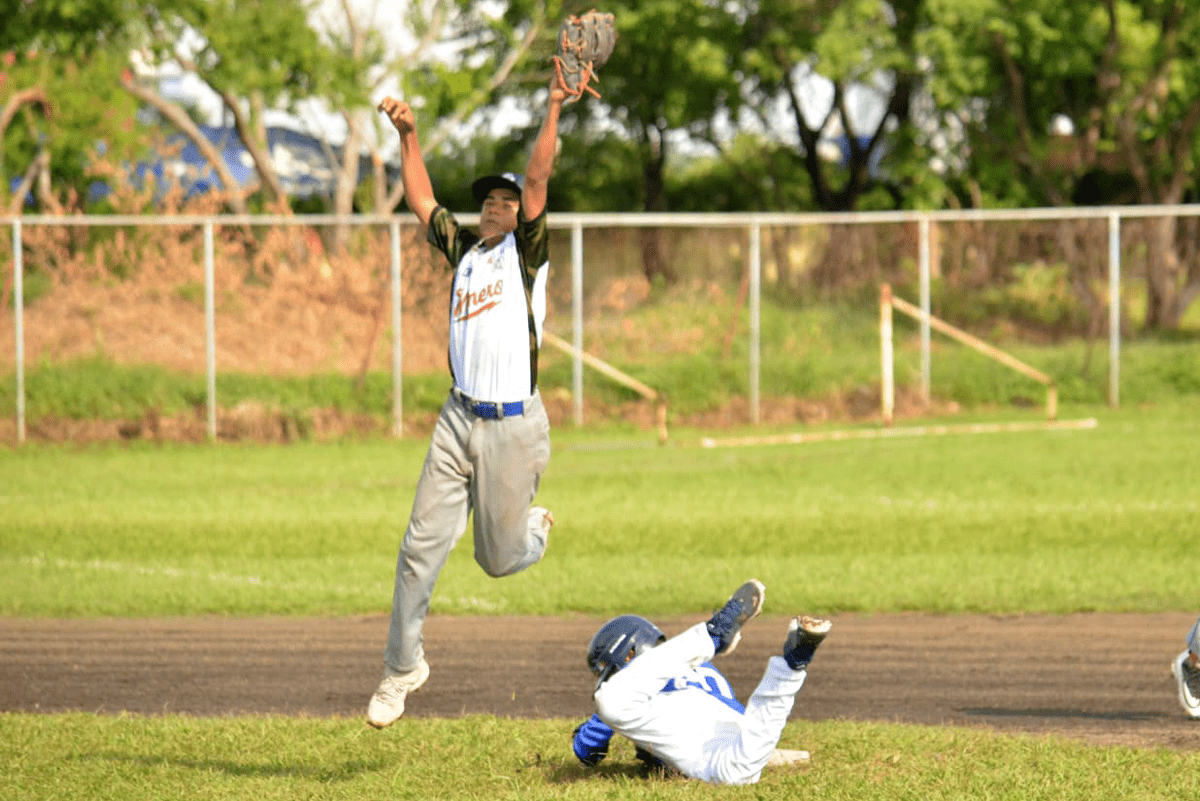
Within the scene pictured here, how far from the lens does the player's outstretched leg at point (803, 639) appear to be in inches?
223

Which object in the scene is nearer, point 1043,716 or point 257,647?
point 1043,716

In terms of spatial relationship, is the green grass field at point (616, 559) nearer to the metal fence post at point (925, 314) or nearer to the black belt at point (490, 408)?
the metal fence post at point (925, 314)

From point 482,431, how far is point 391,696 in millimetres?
1152

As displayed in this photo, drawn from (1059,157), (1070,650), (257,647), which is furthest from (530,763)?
(1059,157)

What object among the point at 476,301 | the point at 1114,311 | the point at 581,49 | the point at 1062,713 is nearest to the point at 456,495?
the point at 476,301

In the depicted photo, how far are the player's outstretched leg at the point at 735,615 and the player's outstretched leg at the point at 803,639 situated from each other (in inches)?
6.4

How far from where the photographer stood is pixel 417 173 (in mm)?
6812

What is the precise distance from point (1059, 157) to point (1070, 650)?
26429mm

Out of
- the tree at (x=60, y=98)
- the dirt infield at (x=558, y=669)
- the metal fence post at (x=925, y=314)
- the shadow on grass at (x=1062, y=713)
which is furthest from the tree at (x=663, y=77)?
the shadow on grass at (x=1062, y=713)

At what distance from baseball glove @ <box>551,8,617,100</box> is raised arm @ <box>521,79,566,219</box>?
0.20 ft

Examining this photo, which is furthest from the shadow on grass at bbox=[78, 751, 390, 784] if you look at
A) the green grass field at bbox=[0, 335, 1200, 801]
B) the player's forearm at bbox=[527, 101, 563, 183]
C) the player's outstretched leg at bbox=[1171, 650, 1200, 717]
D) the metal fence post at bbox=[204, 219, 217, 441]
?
the metal fence post at bbox=[204, 219, 217, 441]

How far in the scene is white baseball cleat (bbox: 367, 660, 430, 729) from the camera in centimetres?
641

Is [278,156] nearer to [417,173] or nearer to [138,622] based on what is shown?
[138,622]

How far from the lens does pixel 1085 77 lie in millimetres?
31156
